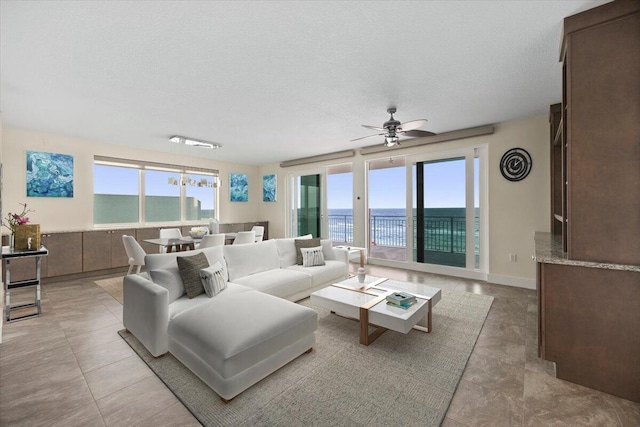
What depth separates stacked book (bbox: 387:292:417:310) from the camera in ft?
8.14

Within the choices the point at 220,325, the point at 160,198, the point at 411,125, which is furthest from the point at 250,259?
the point at 160,198

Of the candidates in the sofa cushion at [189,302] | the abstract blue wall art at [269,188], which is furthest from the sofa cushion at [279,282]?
the abstract blue wall art at [269,188]

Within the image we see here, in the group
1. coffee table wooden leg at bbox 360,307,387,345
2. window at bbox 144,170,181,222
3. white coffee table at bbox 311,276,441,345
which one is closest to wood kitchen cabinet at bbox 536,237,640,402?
white coffee table at bbox 311,276,441,345

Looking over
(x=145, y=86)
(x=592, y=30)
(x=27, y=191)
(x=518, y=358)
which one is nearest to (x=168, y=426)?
(x=518, y=358)

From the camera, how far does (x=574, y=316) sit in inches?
75.5

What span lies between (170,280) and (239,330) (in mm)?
1117

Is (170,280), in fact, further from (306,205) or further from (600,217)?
(306,205)

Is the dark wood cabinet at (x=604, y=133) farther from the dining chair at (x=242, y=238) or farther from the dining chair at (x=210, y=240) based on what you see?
the dining chair at (x=242, y=238)

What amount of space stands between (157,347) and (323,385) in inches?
54.3

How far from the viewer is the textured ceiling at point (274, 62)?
6.07 ft

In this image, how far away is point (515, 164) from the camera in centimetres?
419

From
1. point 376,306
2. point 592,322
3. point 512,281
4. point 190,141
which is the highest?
point 190,141

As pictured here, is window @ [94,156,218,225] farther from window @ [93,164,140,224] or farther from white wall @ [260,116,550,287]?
white wall @ [260,116,550,287]

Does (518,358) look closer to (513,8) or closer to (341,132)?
(513,8)
